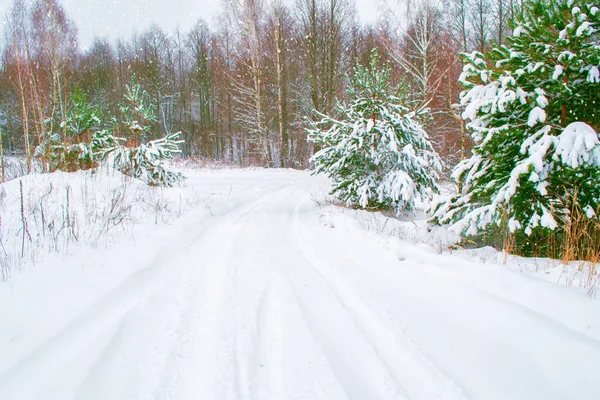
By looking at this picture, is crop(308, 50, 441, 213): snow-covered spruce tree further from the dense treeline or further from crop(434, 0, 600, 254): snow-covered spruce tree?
crop(434, 0, 600, 254): snow-covered spruce tree

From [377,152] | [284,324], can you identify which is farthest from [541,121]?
[377,152]

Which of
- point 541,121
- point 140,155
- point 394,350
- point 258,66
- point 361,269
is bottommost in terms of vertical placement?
point 394,350

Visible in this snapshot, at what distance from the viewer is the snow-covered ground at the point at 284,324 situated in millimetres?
2018

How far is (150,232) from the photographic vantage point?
5.43 metres

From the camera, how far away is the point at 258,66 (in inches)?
802

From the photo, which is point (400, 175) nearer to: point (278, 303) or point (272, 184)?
point (278, 303)

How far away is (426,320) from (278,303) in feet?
4.59

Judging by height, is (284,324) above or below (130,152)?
below

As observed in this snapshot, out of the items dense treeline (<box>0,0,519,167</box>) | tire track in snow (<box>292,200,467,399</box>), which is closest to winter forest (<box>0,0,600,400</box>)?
tire track in snow (<box>292,200,467,399</box>)

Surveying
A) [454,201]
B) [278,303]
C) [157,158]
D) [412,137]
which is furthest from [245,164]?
[278,303]

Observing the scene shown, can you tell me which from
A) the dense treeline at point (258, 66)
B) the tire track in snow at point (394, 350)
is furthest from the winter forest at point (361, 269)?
the dense treeline at point (258, 66)

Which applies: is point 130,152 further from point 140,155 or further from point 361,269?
point 361,269

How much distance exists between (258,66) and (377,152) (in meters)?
15.3

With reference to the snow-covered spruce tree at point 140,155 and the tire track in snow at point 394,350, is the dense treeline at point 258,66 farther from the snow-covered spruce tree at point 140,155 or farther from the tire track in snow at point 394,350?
the tire track in snow at point 394,350
